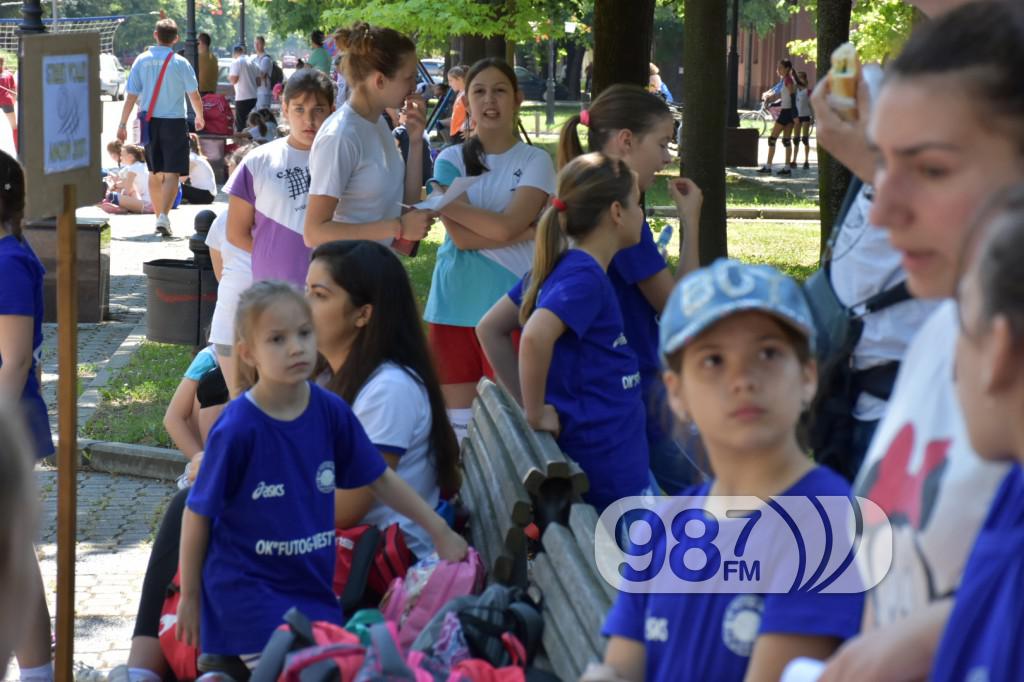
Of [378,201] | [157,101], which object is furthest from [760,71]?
[378,201]

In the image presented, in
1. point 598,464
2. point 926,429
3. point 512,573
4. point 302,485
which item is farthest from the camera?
point 598,464

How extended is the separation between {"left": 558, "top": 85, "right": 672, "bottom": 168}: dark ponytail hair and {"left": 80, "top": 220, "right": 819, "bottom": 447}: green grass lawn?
13.4 feet

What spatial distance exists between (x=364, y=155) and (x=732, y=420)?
3.87 metres

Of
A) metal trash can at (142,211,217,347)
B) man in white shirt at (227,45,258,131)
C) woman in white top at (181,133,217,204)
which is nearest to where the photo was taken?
metal trash can at (142,211,217,347)

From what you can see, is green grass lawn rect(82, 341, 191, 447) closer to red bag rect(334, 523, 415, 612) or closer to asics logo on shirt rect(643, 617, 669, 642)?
red bag rect(334, 523, 415, 612)

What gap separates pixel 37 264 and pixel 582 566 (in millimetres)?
2353

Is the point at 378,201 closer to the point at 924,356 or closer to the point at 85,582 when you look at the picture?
the point at 85,582

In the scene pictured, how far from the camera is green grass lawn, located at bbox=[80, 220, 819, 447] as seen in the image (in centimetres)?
866

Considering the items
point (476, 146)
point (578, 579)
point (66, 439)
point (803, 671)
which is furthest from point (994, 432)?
point (476, 146)

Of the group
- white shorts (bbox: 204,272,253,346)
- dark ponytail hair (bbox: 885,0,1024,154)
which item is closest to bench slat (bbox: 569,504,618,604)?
dark ponytail hair (bbox: 885,0,1024,154)

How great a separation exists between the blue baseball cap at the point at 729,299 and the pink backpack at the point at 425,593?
174 cm

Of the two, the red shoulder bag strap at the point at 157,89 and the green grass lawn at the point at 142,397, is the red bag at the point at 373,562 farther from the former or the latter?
the red shoulder bag strap at the point at 157,89

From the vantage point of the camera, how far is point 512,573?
424cm

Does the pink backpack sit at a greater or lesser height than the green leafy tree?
lesser
